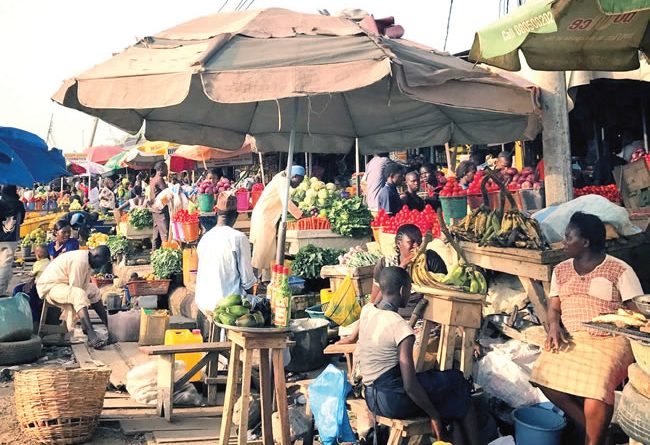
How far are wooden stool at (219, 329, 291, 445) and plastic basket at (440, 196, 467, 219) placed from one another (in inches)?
131

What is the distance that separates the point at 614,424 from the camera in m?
4.88

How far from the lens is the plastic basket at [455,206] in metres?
7.64

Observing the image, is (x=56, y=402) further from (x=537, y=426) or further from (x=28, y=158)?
(x=28, y=158)

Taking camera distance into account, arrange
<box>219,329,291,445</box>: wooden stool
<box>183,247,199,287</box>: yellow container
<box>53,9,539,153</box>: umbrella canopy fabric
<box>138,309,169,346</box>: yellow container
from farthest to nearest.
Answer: <box>183,247,199,287</box>: yellow container < <box>138,309,169,346</box>: yellow container < <box>219,329,291,445</box>: wooden stool < <box>53,9,539,153</box>: umbrella canopy fabric

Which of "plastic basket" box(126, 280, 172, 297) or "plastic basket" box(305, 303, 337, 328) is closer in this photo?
"plastic basket" box(305, 303, 337, 328)

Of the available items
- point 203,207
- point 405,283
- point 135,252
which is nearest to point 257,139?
point 405,283

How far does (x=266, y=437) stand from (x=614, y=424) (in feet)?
8.08

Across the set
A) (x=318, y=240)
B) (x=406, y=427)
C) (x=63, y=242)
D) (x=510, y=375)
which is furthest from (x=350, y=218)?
(x=406, y=427)

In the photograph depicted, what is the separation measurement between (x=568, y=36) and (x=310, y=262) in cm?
486

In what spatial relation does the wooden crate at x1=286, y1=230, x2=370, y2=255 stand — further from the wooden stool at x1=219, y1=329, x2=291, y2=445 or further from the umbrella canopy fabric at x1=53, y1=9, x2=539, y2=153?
the wooden stool at x1=219, y1=329, x2=291, y2=445

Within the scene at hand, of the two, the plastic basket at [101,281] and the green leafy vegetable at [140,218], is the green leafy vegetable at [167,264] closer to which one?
the plastic basket at [101,281]

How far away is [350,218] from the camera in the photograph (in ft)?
32.8

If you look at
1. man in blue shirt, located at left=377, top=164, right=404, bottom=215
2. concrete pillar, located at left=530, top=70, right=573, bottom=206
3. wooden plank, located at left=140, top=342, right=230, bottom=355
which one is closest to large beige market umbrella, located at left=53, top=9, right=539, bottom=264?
concrete pillar, located at left=530, top=70, right=573, bottom=206

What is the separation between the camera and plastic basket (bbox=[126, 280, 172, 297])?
11.5m
